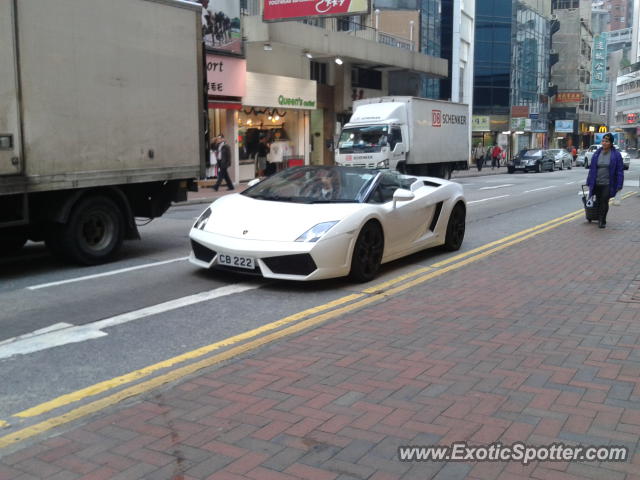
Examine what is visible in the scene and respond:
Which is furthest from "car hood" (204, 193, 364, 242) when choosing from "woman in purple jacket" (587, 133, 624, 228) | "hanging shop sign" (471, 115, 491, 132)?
"hanging shop sign" (471, 115, 491, 132)

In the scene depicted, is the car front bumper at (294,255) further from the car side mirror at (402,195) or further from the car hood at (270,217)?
the car side mirror at (402,195)

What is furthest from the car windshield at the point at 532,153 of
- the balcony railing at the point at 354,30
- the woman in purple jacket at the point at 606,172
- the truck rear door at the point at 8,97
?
the truck rear door at the point at 8,97

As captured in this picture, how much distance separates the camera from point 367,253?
7.64 meters

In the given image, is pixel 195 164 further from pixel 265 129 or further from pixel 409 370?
pixel 265 129

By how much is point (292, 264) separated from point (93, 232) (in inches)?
123

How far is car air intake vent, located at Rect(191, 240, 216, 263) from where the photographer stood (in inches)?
293

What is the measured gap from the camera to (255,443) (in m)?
3.54

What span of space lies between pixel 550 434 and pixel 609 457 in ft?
1.08

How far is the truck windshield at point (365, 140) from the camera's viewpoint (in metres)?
23.9

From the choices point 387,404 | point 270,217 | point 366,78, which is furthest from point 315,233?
point 366,78

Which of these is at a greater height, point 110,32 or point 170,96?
point 110,32

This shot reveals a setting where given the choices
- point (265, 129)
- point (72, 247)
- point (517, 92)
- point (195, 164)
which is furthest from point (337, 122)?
point (517, 92)

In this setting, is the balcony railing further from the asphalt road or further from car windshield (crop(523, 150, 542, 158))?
the asphalt road

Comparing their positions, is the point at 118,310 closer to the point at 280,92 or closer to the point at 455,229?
the point at 455,229
